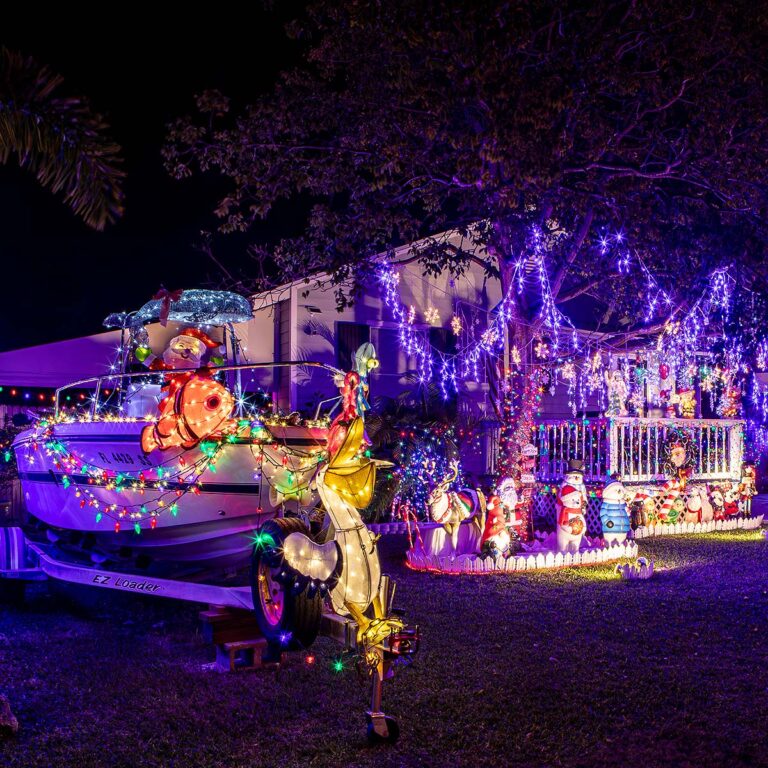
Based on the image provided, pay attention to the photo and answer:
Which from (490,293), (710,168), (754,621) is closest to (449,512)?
(754,621)

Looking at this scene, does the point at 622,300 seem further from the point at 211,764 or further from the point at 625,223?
the point at 211,764

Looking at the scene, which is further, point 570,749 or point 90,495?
point 90,495

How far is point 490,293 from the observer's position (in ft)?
65.6

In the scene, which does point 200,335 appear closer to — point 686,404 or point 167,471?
point 167,471

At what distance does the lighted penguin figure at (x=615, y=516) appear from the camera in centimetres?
1281

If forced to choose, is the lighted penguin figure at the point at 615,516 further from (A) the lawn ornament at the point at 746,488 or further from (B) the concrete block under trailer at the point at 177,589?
(B) the concrete block under trailer at the point at 177,589

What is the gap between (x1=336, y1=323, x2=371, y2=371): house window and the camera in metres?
17.6

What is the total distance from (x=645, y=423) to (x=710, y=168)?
557 cm

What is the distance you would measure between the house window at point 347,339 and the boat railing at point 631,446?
14.1ft

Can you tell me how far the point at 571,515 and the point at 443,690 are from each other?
6716 millimetres

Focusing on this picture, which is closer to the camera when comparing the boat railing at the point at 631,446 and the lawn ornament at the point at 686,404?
the boat railing at the point at 631,446

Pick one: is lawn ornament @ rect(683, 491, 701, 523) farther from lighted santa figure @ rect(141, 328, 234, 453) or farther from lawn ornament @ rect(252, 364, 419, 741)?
lawn ornament @ rect(252, 364, 419, 741)

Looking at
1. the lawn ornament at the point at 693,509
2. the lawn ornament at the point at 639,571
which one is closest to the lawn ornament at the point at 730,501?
the lawn ornament at the point at 693,509

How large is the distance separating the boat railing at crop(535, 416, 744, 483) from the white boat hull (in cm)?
797
